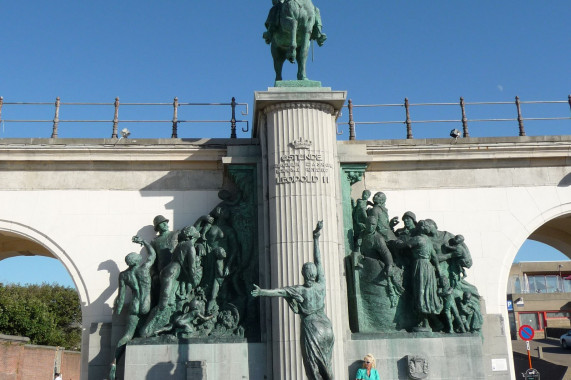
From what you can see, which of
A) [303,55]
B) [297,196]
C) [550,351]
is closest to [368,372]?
[297,196]

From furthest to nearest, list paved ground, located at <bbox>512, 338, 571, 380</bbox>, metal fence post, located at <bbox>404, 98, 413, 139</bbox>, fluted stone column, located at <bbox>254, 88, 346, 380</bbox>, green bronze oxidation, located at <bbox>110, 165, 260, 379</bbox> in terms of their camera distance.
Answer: paved ground, located at <bbox>512, 338, 571, 380</bbox>, metal fence post, located at <bbox>404, 98, 413, 139</bbox>, green bronze oxidation, located at <bbox>110, 165, 260, 379</bbox>, fluted stone column, located at <bbox>254, 88, 346, 380</bbox>

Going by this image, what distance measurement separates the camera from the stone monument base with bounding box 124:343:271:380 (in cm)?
1158

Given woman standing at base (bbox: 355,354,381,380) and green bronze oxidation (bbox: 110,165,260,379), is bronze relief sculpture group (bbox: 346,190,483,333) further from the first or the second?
woman standing at base (bbox: 355,354,381,380)

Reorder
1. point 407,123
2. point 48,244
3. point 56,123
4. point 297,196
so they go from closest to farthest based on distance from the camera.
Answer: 1. point 297,196
2. point 48,244
3. point 56,123
4. point 407,123

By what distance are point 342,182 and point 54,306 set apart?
41.2 m

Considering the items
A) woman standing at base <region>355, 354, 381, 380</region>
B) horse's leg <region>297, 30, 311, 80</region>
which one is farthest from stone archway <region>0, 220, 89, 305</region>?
woman standing at base <region>355, 354, 381, 380</region>

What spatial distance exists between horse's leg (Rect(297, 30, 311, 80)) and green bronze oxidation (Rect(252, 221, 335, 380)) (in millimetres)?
5272

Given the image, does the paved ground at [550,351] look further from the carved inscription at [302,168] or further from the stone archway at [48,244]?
the stone archway at [48,244]

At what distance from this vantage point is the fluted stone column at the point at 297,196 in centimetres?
1151

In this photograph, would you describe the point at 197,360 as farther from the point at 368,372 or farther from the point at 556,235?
the point at 556,235

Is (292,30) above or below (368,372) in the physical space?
above

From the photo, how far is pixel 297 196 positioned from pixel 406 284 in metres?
2.97

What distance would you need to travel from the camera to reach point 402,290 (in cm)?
1244

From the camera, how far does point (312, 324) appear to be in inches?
368
